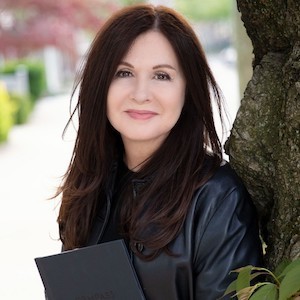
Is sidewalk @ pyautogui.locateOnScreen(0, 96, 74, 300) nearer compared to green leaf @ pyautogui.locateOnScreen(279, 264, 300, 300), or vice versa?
green leaf @ pyautogui.locateOnScreen(279, 264, 300, 300)

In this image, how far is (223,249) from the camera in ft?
6.23

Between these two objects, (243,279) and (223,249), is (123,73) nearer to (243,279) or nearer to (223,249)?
(223,249)

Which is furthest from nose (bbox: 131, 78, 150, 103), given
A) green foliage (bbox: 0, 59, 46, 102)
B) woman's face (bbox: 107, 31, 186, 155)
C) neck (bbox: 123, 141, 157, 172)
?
green foliage (bbox: 0, 59, 46, 102)

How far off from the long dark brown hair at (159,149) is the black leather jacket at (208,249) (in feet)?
0.11

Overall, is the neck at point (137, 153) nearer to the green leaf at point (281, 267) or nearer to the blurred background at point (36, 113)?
the blurred background at point (36, 113)

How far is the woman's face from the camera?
206 cm

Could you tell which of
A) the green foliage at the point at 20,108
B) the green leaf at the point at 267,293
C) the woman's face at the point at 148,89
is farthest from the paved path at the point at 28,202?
the green leaf at the point at 267,293

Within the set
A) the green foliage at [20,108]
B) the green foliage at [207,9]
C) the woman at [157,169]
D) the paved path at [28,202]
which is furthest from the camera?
the green foliage at [207,9]

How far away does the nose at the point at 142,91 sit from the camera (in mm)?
2047

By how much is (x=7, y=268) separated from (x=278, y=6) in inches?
203

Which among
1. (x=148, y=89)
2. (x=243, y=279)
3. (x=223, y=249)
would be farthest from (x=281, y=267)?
(x=148, y=89)

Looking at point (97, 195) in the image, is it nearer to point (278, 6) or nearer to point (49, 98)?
point (278, 6)

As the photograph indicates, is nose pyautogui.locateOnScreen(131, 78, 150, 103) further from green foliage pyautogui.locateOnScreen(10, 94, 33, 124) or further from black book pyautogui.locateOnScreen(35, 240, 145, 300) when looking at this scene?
green foliage pyautogui.locateOnScreen(10, 94, 33, 124)

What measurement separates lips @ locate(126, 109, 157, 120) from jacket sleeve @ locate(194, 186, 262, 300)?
31 cm
